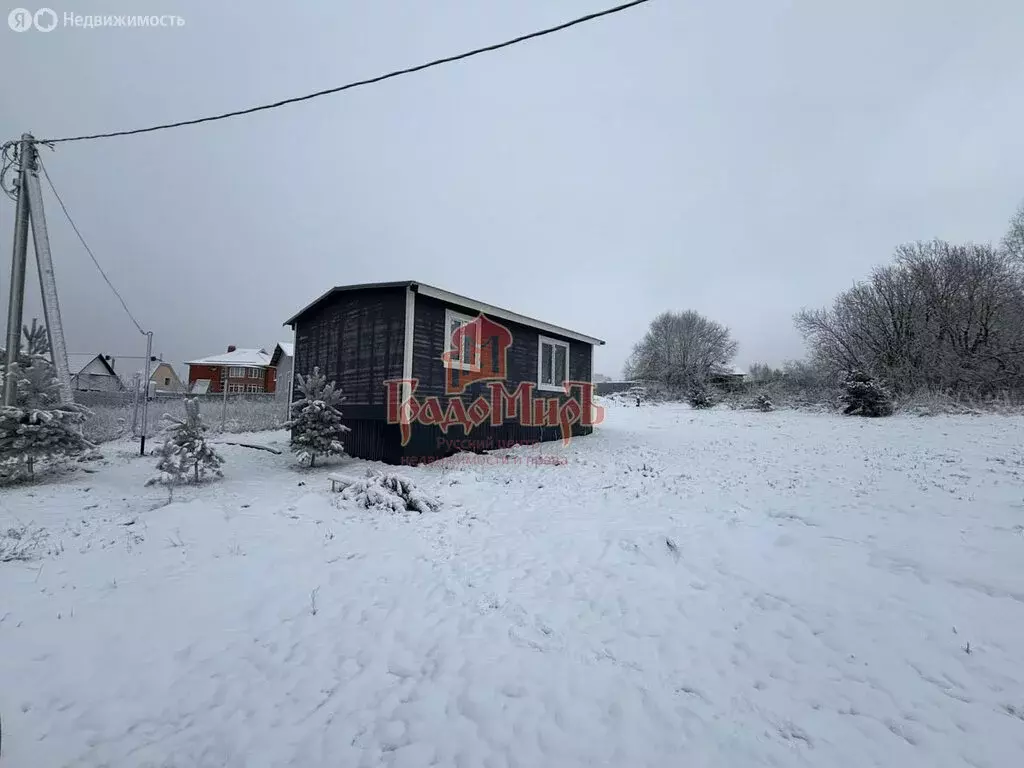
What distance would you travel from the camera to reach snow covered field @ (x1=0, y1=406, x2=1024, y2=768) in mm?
2365

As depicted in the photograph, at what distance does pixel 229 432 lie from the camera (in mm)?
16078

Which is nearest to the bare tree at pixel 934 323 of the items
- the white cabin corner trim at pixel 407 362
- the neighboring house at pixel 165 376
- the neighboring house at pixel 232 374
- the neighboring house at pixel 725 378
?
the neighboring house at pixel 725 378

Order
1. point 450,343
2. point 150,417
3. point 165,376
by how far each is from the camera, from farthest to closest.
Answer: point 165,376 < point 150,417 < point 450,343

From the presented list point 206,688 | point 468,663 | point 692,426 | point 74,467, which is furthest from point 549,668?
point 692,426

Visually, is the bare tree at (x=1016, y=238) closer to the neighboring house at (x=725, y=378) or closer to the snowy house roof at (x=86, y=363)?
the neighboring house at (x=725, y=378)

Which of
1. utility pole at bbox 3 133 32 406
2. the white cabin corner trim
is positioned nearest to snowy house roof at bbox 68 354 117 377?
utility pole at bbox 3 133 32 406

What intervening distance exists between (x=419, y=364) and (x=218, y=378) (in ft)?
150

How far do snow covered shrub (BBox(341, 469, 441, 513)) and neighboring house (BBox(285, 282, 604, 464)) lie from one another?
9.77 ft

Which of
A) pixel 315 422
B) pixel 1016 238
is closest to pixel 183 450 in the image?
pixel 315 422

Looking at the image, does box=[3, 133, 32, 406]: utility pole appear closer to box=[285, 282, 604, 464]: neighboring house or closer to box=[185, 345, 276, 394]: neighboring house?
box=[285, 282, 604, 464]: neighboring house

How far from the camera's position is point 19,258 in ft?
29.0

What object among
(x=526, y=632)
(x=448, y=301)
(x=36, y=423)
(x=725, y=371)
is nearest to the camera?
(x=526, y=632)

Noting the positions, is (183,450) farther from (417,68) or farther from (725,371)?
(725,371)

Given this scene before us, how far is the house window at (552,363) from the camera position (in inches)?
544
